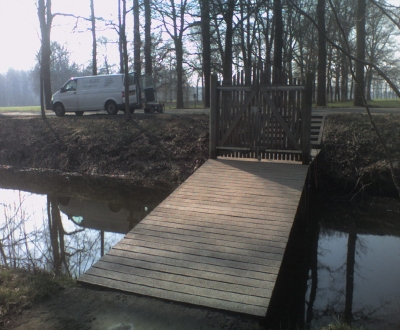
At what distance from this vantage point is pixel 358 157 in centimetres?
1127

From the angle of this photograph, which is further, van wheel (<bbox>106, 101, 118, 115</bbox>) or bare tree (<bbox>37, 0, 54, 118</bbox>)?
bare tree (<bbox>37, 0, 54, 118</bbox>)

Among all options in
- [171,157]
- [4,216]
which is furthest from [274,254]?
[171,157]

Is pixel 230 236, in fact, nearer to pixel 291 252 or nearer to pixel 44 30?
pixel 291 252

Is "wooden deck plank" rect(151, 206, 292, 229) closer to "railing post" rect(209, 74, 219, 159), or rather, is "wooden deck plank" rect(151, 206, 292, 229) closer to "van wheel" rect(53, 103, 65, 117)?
"railing post" rect(209, 74, 219, 159)

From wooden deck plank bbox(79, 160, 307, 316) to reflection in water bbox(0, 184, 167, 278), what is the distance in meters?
1.36

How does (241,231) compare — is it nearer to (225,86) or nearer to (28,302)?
(28,302)

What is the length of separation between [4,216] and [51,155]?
6582 mm

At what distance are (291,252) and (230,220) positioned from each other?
1775 mm

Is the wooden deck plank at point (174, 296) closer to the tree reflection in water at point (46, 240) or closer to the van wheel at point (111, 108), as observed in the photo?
the tree reflection in water at point (46, 240)

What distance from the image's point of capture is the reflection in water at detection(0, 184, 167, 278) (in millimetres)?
6676

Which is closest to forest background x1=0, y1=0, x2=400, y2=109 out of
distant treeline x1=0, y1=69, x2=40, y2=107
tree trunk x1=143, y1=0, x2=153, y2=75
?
tree trunk x1=143, y1=0, x2=153, y2=75

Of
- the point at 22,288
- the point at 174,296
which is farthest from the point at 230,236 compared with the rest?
the point at 22,288

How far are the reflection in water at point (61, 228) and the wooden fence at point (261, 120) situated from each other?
101 inches

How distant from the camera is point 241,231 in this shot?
5.88 metres
